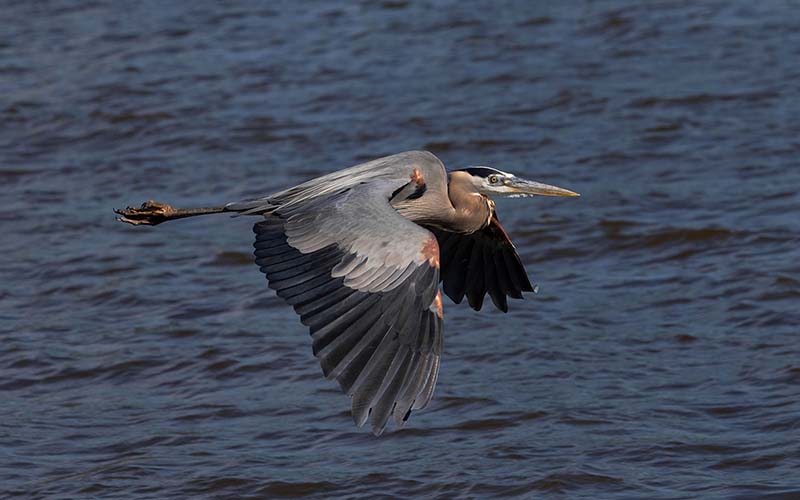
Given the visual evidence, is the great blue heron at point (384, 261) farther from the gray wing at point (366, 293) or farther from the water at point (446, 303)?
the water at point (446, 303)

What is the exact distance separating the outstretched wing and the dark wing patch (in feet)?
4.93

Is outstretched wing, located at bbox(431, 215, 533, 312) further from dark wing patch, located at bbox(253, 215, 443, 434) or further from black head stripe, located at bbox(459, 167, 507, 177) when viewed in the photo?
dark wing patch, located at bbox(253, 215, 443, 434)

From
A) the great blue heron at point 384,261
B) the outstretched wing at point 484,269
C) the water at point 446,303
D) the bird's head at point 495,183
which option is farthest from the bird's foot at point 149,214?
the bird's head at point 495,183

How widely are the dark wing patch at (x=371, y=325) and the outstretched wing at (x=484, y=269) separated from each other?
1.50 metres

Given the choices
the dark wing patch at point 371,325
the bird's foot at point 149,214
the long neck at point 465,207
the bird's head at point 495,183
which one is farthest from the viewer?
the bird's foot at point 149,214

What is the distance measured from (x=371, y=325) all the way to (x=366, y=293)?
0.57 feet

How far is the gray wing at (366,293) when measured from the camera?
5027mm

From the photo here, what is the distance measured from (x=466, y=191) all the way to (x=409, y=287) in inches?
58.9

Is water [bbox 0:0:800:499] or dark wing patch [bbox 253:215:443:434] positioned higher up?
dark wing patch [bbox 253:215:443:434]

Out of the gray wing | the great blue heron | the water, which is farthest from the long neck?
the water

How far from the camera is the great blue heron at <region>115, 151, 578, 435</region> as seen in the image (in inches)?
200

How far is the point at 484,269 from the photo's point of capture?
7.05 metres

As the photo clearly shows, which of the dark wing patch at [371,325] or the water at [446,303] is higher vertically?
the dark wing patch at [371,325]

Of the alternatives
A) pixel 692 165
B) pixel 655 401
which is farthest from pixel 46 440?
pixel 692 165
